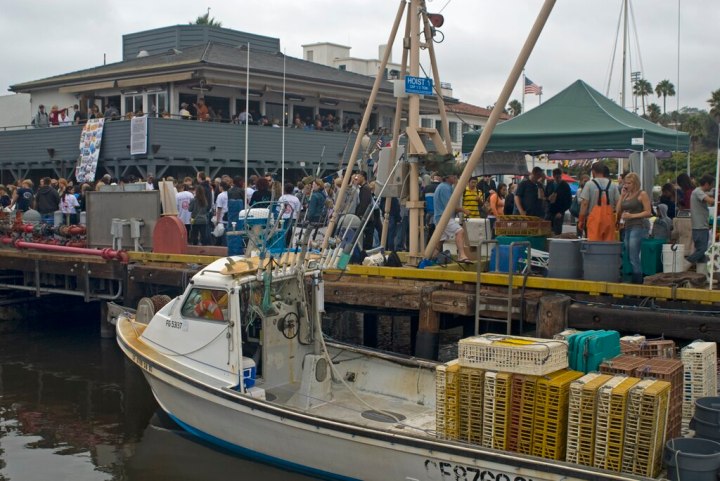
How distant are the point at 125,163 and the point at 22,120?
12704 mm

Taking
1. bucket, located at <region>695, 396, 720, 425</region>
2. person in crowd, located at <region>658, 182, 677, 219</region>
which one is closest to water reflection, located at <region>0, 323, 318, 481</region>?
bucket, located at <region>695, 396, 720, 425</region>

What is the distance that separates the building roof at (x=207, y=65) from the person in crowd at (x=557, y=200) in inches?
590

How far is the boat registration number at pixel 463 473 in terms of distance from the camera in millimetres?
7043

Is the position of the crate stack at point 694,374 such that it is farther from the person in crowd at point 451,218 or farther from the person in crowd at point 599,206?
the person in crowd at point 451,218

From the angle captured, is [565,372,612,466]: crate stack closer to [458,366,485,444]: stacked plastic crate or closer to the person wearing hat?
[458,366,485,444]: stacked plastic crate

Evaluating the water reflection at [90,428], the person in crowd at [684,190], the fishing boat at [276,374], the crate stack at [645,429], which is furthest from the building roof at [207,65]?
the crate stack at [645,429]

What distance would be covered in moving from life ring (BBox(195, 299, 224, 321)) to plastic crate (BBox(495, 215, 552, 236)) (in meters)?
4.69

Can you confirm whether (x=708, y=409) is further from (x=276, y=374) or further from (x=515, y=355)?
(x=276, y=374)

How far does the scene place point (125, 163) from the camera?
26.7 meters

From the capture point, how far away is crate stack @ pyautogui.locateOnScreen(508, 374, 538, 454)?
7074 mm

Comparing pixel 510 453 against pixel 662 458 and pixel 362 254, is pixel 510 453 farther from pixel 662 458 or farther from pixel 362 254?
pixel 362 254

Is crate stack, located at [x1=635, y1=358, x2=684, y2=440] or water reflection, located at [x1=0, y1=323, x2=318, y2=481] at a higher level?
crate stack, located at [x1=635, y1=358, x2=684, y2=440]

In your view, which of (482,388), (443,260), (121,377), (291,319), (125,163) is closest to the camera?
(482,388)

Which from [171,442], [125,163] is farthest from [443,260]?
[125,163]
